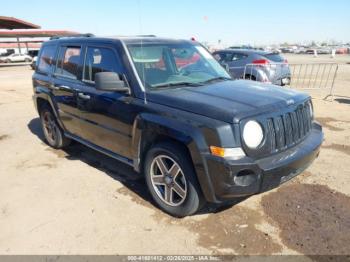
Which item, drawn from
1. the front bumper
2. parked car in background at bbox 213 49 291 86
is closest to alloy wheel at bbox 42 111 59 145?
the front bumper

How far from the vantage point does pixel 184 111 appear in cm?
340

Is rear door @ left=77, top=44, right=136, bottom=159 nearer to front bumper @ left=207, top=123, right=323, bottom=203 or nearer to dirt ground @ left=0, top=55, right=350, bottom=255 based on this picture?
dirt ground @ left=0, top=55, right=350, bottom=255

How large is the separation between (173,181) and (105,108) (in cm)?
137

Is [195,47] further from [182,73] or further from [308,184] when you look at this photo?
[308,184]

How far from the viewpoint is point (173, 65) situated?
14.4 ft

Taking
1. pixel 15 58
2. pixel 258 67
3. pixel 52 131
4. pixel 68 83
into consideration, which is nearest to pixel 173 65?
pixel 68 83

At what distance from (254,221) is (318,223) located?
665 mm

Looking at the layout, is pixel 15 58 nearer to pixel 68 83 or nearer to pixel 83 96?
pixel 68 83

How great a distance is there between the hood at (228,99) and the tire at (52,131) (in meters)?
2.88

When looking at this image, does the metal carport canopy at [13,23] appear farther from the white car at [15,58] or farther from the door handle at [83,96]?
the door handle at [83,96]

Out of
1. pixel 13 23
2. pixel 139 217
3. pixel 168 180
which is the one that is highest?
pixel 13 23

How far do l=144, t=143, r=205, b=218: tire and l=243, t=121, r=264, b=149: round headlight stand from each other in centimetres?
63

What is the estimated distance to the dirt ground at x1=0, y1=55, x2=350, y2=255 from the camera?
3281 millimetres

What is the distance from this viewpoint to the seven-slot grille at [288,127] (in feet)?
10.9
